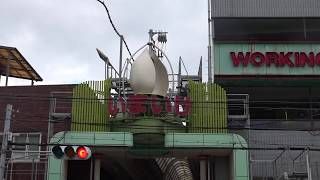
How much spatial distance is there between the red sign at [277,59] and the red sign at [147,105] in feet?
18.7

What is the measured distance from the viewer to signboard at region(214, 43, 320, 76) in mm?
36375

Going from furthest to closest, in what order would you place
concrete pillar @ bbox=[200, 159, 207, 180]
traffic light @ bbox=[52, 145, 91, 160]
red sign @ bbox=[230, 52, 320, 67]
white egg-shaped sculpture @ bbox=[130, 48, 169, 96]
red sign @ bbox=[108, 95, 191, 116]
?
red sign @ bbox=[230, 52, 320, 67]
white egg-shaped sculpture @ bbox=[130, 48, 169, 96]
concrete pillar @ bbox=[200, 159, 207, 180]
red sign @ bbox=[108, 95, 191, 116]
traffic light @ bbox=[52, 145, 91, 160]

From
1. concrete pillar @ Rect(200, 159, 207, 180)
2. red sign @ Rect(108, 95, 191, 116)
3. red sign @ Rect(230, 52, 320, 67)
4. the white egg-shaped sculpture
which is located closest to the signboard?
red sign @ Rect(230, 52, 320, 67)

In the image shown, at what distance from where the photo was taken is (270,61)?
1437 inches

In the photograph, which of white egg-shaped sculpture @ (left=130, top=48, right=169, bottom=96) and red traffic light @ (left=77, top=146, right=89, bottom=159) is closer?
red traffic light @ (left=77, top=146, right=89, bottom=159)

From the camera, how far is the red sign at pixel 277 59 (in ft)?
119

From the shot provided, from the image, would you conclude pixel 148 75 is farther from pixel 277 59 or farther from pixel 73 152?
pixel 73 152

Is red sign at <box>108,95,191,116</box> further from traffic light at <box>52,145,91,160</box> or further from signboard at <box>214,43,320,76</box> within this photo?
traffic light at <box>52,145,91,160</box>

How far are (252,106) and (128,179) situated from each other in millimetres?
13408

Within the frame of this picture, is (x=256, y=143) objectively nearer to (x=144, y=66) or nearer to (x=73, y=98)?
(x=144, y=66)

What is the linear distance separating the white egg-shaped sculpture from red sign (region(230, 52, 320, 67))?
16.3 ft

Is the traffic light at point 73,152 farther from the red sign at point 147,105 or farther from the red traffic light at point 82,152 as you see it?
the red sign at point 147,105

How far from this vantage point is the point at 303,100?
125ft

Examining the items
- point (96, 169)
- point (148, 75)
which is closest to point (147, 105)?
point (148, 75)
